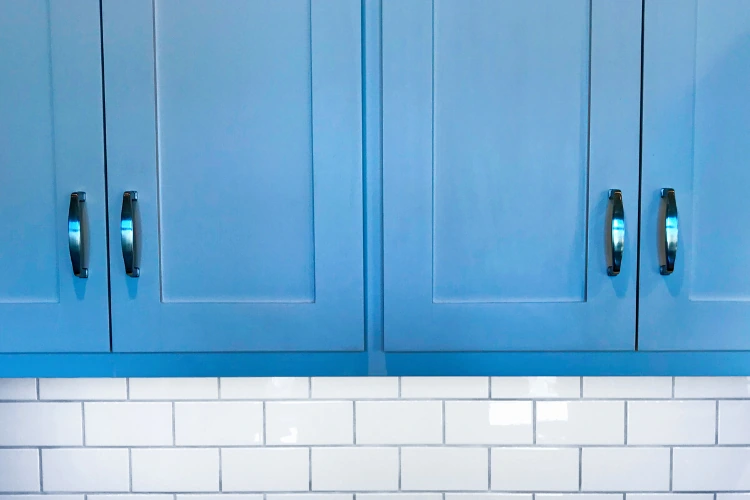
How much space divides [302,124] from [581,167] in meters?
0.46

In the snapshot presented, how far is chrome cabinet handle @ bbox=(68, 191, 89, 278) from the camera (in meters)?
1.04

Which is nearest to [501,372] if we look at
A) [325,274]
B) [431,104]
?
[325,274]

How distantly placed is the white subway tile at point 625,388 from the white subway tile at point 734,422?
130 mm

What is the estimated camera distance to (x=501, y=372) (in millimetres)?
1087

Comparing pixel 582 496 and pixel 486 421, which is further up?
pixel 486 421

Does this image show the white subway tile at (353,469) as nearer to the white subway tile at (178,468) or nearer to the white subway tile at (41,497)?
the white subway tile at (178,468)

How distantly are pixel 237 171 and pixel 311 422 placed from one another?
65 cm

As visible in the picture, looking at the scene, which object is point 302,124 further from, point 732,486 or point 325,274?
point 732,486

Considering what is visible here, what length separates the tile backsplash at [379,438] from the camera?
4.79ft

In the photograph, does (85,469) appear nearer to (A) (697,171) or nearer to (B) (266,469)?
Result: (B) (266,469)

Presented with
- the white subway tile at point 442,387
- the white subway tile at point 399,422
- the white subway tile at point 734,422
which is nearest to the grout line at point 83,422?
the white subway tile at point 399,422

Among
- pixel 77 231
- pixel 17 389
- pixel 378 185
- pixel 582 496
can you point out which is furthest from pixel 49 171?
pixel 582 496

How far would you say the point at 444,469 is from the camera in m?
1.47

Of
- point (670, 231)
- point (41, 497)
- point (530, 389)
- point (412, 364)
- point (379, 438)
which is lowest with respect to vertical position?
point (41, 497)
